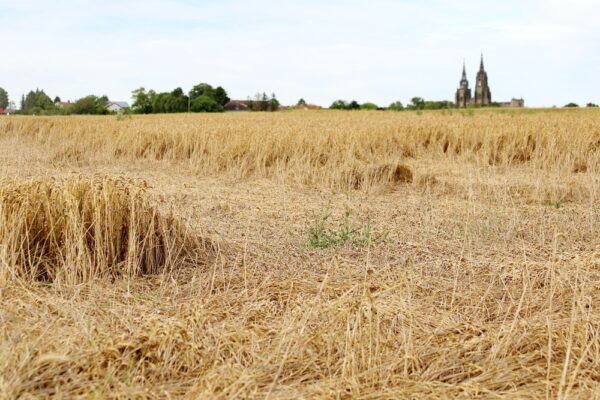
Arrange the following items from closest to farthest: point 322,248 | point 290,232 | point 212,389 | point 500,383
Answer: point 212,389
point 500,383
point 322,248
point 290,232

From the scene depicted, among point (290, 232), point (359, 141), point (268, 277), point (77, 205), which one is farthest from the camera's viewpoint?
point (359, 141)

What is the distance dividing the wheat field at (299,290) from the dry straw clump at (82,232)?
1cm

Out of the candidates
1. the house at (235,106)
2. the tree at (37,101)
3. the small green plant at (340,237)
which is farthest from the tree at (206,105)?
the small green plant at (340,237)

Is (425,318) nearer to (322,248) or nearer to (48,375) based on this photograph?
(322,248)

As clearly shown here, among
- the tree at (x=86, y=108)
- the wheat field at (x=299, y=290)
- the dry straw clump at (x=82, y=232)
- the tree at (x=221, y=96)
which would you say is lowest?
the wheat field at (x=299, y=290)

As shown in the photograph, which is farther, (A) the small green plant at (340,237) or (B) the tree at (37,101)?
(B) the tree at (37,101)

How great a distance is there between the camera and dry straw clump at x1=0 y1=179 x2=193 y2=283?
12.5ft

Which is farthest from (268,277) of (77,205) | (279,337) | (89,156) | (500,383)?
(89,156)

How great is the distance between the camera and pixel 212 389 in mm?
2297

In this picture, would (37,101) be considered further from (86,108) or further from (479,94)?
(479,94)

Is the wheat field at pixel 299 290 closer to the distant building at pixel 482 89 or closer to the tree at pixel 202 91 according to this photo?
the tree at pixel 202 91

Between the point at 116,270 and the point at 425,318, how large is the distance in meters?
1.84

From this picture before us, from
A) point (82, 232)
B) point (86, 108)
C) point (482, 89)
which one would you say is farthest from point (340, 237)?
point (482, 89)

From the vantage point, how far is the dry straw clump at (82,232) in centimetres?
380
